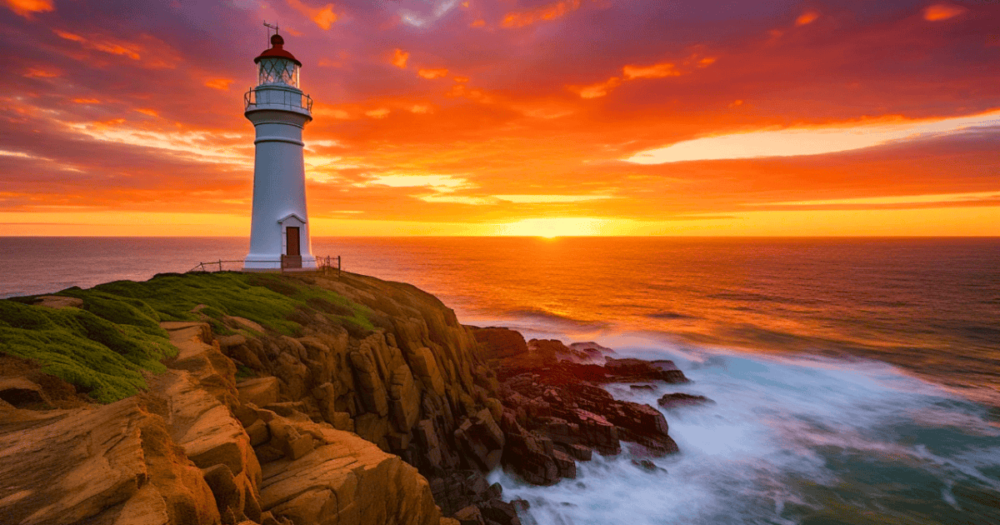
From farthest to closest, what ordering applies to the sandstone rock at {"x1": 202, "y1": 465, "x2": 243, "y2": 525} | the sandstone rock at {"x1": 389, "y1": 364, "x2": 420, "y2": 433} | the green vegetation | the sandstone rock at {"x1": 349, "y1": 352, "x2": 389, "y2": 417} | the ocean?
the ocean, the sandstone rock at {"x1": 389, "y1": 364, "x2": 420, "y2": 433}, the sandstone rock at {"x1": 349, "y1": 352, "x2": 389, "y2": 417}, the green vegetation, the sandstone rock at {"x1": 202, "y1": 465, "x2": 243, "y2": 525}

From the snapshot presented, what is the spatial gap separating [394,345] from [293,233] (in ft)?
47.8

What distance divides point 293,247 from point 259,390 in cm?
2126

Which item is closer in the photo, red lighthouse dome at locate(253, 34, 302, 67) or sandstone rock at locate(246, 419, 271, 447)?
sandstone rock at locate(246, 419, 271, 447)

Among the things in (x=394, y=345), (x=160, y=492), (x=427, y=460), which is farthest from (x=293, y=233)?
(x=160, y=492)

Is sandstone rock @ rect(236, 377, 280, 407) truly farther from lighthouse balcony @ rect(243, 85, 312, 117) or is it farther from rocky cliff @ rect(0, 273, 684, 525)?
lighthouse balcony @ rect(243, 85, 312, 117)

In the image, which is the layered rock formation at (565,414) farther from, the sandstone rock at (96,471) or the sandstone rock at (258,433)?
the sandstone rock at (96,471)

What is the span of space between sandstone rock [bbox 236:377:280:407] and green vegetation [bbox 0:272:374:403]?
1780 millimetres

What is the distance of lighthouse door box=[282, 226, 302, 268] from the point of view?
2978 cm

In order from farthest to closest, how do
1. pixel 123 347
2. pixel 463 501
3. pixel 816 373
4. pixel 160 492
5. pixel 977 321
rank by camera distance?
1. pixel 977 321
2. pixel 816 373
3. pixel 463 501
4. pixel 123 347
5. pixel 160 492

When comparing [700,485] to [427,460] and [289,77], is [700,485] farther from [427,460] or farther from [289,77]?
[289,77]

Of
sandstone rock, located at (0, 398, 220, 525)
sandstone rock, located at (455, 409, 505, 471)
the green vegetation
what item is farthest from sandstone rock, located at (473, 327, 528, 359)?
sandstone rock, located at (0, 398, 220, 525)

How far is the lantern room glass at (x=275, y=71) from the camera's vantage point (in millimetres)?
29844

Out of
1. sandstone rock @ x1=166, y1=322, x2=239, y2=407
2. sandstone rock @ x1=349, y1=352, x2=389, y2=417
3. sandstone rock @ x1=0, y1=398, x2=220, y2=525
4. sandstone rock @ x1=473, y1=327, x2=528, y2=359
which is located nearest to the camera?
sandstone rock @ x1=0, y1=398, x2=220, y2=525

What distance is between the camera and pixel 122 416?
578 centimetres
